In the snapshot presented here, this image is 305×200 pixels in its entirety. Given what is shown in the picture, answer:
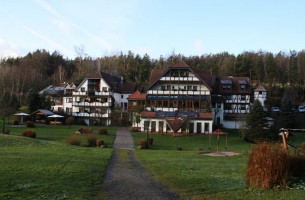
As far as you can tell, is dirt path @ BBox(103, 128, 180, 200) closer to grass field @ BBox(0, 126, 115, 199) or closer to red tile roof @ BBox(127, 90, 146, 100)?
grass field @ BBox(0, 126, 115, 199)

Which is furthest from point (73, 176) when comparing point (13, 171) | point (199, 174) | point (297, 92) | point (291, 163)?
point (297, 92)

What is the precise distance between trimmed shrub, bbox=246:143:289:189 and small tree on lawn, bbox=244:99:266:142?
3309cm

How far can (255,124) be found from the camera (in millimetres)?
44500

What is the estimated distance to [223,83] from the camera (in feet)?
205

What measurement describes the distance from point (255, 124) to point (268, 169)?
115 ft

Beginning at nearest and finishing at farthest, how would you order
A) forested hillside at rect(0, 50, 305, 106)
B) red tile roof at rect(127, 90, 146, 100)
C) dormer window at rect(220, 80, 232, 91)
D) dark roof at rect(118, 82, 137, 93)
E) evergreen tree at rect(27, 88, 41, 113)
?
red tile roof at rect(127, 90, 146, 100) < dormer window at rect(220, 80, 232, 91) < evergreen tree at rect(27, 88, 41, 113) < dark roof at rect(118, 82, 137, 93) < forested hillside at rect(0, 50, 305, 106)

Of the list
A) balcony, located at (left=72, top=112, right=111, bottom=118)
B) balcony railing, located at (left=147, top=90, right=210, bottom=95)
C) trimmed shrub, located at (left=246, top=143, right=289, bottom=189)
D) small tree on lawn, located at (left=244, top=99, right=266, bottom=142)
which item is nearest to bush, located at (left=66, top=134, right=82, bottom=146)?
small tree on lawn, located at (left=244, top=99, right=266, bottom=142)

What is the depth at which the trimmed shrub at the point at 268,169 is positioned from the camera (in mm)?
11188

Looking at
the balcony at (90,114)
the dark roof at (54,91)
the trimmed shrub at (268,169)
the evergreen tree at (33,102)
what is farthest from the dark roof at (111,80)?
the trimmed shrub at (268,169)

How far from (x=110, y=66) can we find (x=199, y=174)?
8845 cm

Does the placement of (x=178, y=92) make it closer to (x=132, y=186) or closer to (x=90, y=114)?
(x=90, y=114)

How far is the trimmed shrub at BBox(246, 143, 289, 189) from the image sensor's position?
1119 centimetres

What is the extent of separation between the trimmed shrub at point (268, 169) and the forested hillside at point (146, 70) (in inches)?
2603

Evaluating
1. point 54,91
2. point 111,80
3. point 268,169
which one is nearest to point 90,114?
point 111,80
